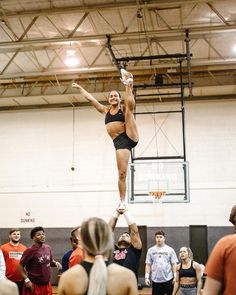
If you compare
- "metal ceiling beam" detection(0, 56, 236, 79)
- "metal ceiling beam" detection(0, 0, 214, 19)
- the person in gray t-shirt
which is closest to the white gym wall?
"metal ceiling beam" detection(0, 56, 236, 79)

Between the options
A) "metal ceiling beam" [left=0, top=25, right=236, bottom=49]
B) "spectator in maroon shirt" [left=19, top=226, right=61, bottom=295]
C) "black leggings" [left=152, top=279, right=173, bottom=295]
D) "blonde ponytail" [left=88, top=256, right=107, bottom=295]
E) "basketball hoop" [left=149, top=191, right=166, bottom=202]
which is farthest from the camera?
"basketball hoop" [left=149, top=191, right=166, bottom=202]

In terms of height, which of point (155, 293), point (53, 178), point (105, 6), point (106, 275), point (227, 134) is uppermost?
point (105, 6)

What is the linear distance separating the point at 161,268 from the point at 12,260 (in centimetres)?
248

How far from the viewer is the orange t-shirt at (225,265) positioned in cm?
196

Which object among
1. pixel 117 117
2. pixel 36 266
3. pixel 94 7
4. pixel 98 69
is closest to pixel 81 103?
pixel 98 69

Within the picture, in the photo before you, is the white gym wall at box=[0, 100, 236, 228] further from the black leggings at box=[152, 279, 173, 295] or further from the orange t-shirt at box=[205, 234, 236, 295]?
the orange t-shirt at box=[205, 234, 236, 295]

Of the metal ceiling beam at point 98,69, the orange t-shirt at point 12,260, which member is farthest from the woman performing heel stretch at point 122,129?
the metal ceiling beam at point 98,69

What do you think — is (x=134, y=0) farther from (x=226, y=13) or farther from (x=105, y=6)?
(x=226, y=13)

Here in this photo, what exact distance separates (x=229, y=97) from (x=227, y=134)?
1.04 metres

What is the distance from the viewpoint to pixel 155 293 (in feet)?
23.5

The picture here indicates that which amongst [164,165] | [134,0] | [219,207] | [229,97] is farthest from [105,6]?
[219,207]

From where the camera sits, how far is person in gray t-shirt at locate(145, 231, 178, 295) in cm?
719

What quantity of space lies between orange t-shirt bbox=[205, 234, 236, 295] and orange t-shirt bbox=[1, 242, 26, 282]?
5.01m

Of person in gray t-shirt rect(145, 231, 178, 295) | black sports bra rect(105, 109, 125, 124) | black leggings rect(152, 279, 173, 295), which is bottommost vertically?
black leggings rect(152, 279, 173, 295)
